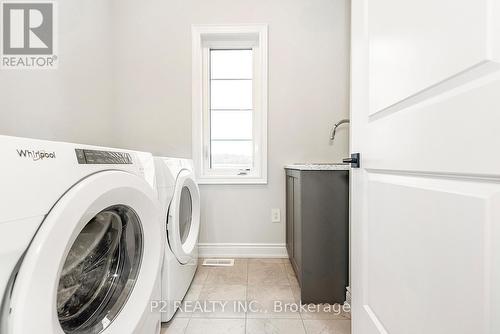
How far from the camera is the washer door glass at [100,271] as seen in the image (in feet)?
2.20

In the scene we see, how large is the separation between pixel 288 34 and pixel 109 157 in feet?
6.29

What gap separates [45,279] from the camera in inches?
17.5

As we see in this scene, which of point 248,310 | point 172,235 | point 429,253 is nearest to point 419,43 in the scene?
point 429,253

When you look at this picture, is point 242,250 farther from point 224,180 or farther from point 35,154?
point 35,154

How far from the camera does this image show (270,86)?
6.89ft

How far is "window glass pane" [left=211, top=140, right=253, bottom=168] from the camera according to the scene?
7.41 feet

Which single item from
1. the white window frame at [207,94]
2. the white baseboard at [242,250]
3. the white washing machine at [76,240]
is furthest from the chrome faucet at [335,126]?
the white washing machine at [76,240]

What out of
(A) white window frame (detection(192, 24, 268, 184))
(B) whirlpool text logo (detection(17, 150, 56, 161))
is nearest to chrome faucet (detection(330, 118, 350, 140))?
(A) white window frame (detection(192, 24, 268, 184))

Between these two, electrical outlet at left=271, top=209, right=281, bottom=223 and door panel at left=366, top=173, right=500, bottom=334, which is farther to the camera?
electrical outlet at left=271, top=209, right=281, bottom=223

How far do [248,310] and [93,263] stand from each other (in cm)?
92

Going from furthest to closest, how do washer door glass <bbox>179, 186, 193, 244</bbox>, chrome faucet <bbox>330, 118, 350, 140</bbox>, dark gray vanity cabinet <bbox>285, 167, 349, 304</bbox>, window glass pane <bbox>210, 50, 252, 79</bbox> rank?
window glass pane <bbox>210, 50, 252, 79</bbox> → chrome faucet <bbox>330, 118, 350, 140</bbox> → washer door glass <bbox>179, 186, 193, 244</bbox> → dark gray vanity cabinet <bbox>285, 167, 349, 304</bbox>

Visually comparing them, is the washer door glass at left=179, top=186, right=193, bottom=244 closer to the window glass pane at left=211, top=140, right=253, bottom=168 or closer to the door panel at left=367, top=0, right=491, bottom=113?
the window glass pane at left=211, top=140, right=253, bottom=168

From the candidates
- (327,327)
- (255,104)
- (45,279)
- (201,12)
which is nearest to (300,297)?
(327,327)

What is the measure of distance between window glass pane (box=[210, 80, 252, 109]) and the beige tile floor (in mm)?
1421
